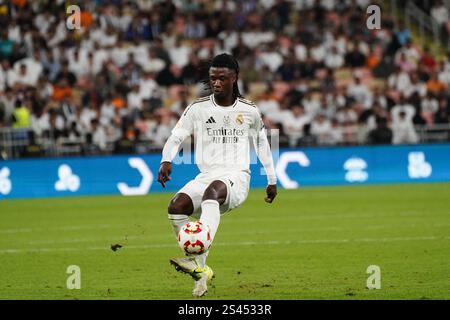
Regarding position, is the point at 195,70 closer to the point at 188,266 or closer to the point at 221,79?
the point at 221,79

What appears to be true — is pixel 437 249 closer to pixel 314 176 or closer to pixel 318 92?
pixel 314 176

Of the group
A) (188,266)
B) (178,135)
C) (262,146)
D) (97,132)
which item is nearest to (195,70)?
(97,132)

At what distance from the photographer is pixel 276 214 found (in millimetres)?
19250

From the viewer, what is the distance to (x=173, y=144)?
10320 millimetres

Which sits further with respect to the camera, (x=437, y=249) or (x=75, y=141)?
(x=75, y=141)

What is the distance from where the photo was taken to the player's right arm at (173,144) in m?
10.0

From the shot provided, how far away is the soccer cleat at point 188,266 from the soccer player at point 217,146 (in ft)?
0.04

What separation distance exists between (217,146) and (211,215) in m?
0.87

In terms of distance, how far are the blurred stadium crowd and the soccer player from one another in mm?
14062

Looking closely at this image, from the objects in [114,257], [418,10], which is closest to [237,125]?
[114,257]

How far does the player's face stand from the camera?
405 inches

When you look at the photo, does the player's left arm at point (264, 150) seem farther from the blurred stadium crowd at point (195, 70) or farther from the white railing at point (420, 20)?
the white railing at point (420, 20)
